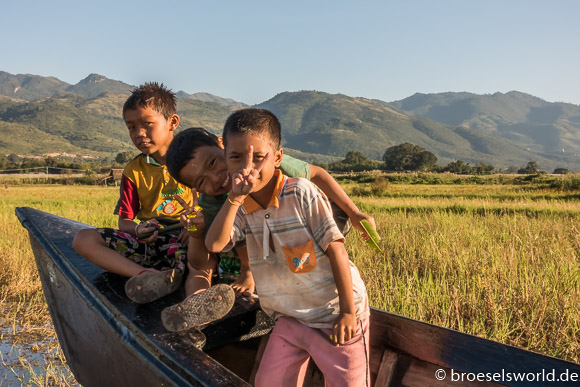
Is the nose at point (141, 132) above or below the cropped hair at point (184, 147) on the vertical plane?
above

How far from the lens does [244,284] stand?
8.28 ft

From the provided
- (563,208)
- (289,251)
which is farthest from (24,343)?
(563,208)

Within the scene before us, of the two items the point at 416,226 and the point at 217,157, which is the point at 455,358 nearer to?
the point at 217,157

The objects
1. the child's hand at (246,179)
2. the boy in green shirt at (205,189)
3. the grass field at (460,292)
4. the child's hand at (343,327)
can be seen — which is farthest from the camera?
the grass field at (460,292)

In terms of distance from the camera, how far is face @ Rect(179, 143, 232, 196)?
87.0 inches

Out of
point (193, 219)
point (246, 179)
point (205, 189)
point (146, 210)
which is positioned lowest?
point (146, 210)

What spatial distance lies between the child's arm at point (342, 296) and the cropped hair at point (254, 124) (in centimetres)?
50

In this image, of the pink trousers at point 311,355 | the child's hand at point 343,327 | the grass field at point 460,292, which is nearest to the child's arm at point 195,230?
the pink trousers at point 311,355

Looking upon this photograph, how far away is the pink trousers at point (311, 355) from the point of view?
1836 mm

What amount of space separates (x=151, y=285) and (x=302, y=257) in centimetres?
89

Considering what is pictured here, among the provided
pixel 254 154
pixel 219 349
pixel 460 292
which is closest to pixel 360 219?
pixel 254 154

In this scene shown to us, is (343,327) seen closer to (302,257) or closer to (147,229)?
(302,257)

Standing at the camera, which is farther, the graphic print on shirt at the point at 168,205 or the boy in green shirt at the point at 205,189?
the graphic print on shirt at the point at 168,205

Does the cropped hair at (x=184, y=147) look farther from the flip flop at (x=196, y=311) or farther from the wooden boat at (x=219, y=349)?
the wooden boat at (x=219, y=349)
